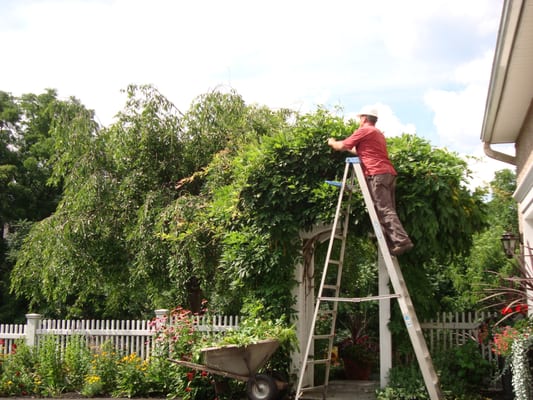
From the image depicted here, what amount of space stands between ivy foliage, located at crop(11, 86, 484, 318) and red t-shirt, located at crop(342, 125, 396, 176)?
2.99 ft

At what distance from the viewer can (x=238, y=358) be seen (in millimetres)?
7684

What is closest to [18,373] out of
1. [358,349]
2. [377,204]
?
[358,349]

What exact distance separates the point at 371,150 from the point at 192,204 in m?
5.06

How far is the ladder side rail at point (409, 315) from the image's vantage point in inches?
255

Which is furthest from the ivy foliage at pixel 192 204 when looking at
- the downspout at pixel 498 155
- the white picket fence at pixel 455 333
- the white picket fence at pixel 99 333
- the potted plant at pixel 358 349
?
the potted plant at pixel 358 349

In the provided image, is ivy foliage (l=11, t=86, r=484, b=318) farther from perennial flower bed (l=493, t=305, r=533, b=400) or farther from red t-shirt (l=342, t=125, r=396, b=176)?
perennial flower bed (l=493, t=305, r=533, b=400)

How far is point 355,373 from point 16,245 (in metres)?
15.0

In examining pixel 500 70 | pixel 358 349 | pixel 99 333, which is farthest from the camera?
pixel 358 349

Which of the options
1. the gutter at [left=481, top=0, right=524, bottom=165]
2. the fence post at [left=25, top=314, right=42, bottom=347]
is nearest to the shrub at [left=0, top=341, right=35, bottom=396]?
the fence post at [left=25, top=314, right=42, bottom=347]

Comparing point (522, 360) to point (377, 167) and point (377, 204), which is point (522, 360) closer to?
point (377, 204)

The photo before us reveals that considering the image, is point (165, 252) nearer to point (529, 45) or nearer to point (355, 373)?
point (355, 373)

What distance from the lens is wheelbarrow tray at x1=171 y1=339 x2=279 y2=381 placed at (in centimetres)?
754

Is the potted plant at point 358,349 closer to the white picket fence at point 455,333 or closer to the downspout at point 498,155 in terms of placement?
the white picket fence at point 455,333

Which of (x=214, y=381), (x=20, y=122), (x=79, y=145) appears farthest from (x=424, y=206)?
(x=20, y=122)
